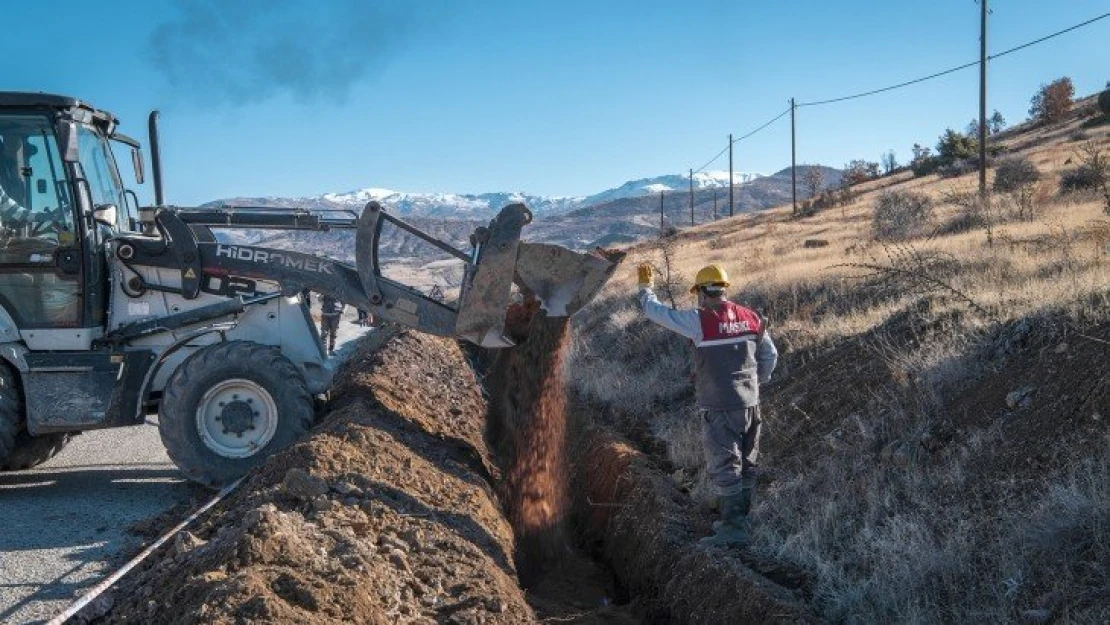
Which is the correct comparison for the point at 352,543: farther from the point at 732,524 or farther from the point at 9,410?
the point at 9,410

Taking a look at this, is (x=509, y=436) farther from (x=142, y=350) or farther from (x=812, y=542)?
(x=812, y=542)

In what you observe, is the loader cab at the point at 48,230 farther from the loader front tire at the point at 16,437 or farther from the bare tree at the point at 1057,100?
the bare tree at the point at 1057,100

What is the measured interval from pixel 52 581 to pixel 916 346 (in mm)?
7338

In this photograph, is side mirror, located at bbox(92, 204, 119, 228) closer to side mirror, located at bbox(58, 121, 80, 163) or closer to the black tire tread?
side mirror, located at bbox(58, 121, 80, 163)

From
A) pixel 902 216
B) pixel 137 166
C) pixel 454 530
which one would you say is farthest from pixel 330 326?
pixel 902 216

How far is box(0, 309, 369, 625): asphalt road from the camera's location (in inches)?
239

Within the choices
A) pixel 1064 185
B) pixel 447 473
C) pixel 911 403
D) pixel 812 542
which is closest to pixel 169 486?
pixel 447 473

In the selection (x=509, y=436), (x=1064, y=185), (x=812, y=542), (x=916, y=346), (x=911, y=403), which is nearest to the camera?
(x=812, y=542)

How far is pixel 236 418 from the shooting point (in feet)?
28.8

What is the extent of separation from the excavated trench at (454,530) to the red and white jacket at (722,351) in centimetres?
115

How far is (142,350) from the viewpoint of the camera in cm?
916

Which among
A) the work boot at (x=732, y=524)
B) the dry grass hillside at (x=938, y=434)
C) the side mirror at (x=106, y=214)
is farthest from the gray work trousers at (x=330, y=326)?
the work boot at (x=732, y=524)

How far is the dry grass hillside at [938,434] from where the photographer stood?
5.37 m

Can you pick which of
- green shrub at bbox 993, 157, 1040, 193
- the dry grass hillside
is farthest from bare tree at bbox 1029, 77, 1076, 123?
the dry grass hillside
